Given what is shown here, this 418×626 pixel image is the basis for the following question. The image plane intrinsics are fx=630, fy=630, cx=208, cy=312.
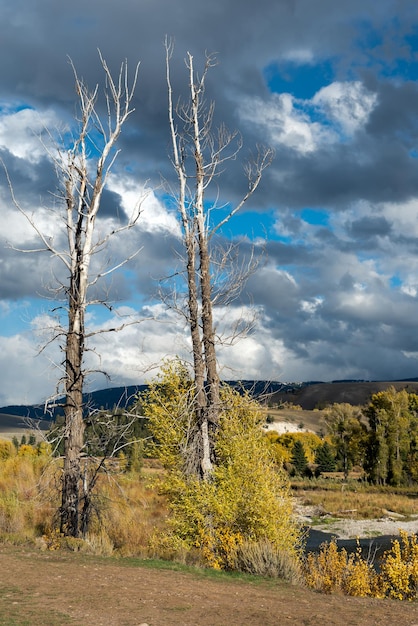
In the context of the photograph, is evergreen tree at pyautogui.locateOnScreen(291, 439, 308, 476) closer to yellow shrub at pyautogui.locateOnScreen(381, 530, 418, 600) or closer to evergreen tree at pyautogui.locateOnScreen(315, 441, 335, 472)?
evergreen tree at pyautogui.locateOnScreen(315, 441, 335, 472)

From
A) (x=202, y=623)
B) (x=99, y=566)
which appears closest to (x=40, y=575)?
(x=99, y=566)

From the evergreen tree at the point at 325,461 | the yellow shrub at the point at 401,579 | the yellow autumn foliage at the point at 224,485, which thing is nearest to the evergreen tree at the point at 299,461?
the evergreen tree at the point at 325,461

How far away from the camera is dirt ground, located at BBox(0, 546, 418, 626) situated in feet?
27.0

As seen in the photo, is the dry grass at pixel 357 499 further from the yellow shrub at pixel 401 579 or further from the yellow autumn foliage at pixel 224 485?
the yellow shrub at pixel 401 579

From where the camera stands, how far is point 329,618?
29.4ft

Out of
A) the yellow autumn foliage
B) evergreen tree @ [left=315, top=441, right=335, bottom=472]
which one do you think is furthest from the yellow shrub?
evergreen tree @ [left=315, top=441, right=335, bottom=472]

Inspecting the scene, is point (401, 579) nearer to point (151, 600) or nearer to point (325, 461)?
point (151, 600)

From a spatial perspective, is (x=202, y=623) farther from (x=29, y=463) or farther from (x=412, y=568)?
(x=29, y=463)

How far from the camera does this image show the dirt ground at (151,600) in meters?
8.24

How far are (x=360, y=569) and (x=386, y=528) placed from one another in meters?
31.1

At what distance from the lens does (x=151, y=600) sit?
929 cm

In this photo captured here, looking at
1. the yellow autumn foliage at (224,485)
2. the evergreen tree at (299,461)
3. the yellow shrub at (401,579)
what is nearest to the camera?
the yellow shrub at (401,579)

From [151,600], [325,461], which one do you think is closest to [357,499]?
[325,461]

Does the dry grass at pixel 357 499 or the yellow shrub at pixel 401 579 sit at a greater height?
the yellow shrub at pixel 401 579
